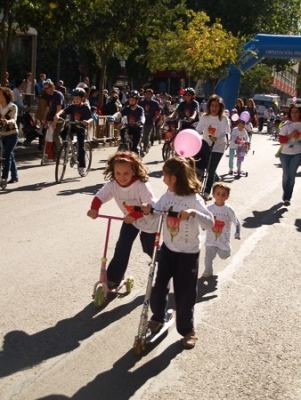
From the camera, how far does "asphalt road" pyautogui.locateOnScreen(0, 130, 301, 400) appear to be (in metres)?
4.43

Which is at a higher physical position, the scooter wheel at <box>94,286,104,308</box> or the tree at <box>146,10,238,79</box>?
the tree at <box>146,10,238,79</box>

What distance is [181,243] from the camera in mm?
4918

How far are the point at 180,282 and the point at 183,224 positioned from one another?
1.47 feet

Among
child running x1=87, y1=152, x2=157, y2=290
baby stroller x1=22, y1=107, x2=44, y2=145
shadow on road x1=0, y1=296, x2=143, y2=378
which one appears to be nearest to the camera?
shadow on road x1=0, y1=296, x2=143, y2=378

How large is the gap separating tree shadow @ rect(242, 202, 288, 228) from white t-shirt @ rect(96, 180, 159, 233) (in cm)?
421

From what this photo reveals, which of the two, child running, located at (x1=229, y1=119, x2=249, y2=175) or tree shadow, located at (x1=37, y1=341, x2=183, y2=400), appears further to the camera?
child running, located at (x1=229, y1=119, x2=249, y2=175)

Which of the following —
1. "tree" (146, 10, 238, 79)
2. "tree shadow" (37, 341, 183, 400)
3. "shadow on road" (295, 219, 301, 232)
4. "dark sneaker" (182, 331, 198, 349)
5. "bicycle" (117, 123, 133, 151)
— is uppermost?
"tree" (146, 10, 238, 79)

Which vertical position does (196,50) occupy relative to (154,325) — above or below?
above

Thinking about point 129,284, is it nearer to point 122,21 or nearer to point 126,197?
point 126,197

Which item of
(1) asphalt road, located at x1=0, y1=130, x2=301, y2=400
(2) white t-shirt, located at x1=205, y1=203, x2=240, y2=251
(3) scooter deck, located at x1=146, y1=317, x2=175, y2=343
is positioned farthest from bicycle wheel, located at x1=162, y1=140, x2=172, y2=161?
(3) scooter deck, located at x1=146, y1=317, x2=175, y2=343

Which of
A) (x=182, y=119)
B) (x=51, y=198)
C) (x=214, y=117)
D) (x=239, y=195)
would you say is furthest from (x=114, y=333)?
(x=182, y=119)

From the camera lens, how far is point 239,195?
12625 mm

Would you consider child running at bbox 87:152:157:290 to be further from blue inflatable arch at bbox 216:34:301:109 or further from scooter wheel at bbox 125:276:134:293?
blue inflatable arch at bbox 216:34:301:109

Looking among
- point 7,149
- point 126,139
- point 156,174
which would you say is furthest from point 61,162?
point 156,174
